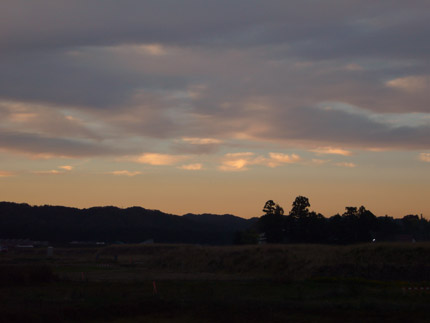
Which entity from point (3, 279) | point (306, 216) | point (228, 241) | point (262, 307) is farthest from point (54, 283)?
point (228, 241)

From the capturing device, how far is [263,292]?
115 ft

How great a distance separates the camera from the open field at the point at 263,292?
24406mm

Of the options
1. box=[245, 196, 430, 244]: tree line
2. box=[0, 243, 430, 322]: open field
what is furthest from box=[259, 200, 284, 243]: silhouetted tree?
box=[0, 243, 430, 322]: open field

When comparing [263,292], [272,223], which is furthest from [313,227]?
[263,292]

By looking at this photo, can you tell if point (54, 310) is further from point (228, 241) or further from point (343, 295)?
point (228, 241)

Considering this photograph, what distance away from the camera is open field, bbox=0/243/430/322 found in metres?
24.4

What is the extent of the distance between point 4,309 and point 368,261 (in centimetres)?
3246

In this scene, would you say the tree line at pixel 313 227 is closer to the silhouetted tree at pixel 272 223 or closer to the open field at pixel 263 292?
the silhouetted tree at pixel 272 223

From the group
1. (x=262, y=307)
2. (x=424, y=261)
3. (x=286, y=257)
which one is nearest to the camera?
(x=262, y=307)

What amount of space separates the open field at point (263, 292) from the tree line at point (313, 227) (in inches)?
1316

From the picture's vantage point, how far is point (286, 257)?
177 feet

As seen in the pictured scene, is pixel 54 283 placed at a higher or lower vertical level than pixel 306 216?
lower

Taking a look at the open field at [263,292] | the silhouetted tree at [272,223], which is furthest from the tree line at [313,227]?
the open field at [263,292]

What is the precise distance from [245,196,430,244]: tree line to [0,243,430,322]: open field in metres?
33.4
